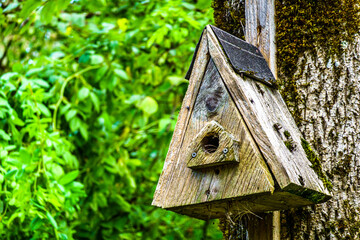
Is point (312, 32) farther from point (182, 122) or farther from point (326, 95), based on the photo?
point (182, 122)

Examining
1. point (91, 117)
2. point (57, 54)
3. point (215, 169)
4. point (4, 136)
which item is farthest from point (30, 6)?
point (57, 54)

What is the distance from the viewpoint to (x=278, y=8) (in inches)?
74.3

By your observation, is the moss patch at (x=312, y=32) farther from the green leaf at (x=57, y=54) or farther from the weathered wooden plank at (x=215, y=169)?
the green leaf at (x=57, y=54)

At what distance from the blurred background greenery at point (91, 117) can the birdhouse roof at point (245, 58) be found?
81 centimetres

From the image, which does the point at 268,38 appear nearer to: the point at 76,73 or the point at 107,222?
the point at 76,73

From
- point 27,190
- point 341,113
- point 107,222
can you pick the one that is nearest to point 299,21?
point 341,113

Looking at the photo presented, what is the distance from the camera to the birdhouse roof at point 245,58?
1648 millimetres

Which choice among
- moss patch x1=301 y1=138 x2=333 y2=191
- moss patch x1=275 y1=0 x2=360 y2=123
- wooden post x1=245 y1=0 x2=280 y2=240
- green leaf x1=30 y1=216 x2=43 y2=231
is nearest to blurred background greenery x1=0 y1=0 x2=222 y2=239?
green leaf x1=30 y1=216 x2=43 y2=231

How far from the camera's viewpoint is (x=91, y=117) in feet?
12.2

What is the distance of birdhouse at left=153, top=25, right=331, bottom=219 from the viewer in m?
1.43

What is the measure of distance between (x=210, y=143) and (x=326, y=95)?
1.71 feet

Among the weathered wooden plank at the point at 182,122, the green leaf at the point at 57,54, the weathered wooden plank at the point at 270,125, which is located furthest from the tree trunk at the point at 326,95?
the green leaf at the point at 57,54

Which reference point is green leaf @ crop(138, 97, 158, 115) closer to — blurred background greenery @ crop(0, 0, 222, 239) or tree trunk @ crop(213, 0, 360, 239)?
blurred background greenery @ crop(0, 0, 222, 239)

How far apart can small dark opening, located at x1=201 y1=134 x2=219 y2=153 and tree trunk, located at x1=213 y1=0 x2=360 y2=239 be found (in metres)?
0.39
